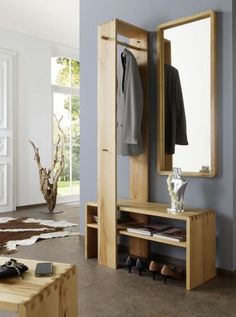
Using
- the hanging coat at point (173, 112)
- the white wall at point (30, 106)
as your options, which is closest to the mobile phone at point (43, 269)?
the hanging coat at point (173, 112)

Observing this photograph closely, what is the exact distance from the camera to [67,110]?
6449 millimetres

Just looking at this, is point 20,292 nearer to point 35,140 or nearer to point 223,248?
point 223,248

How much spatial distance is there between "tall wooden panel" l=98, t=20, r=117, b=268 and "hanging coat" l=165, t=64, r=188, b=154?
46 centimetres

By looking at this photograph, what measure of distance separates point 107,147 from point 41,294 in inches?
62.9

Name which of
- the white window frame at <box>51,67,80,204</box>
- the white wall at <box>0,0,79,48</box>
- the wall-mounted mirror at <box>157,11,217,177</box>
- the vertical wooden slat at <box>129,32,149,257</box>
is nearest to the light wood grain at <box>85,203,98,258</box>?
the vertical wooden slat at <box>129,32,149,257</box>

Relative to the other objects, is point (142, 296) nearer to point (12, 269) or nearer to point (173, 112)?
point (12, 269)

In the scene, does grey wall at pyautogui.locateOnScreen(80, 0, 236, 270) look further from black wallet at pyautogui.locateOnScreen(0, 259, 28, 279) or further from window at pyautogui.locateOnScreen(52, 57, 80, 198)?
window at pyautogui.locateOnScreen(52, 57, 80, 198)

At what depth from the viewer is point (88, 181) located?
141 inches

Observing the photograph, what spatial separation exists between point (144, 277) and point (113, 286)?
0.93ft

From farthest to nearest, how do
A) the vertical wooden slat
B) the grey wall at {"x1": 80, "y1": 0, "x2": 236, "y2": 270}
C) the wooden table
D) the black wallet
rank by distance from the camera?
the vertical wooden slat
the grey wall at {"x1": 80, "y1": 0, "x2": 236, "y2": 270}
the black wallet
the wooden table

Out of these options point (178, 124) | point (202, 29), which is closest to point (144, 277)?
point (178, 124)

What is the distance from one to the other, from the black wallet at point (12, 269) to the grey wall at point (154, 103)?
1.55 meters

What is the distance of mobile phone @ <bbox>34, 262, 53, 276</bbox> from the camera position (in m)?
1.53

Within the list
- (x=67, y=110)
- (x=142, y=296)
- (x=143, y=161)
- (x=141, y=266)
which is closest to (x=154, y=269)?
(x=141, y=266)
